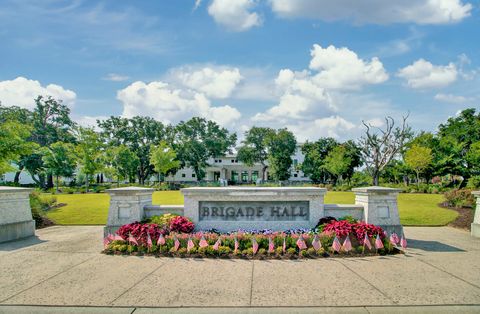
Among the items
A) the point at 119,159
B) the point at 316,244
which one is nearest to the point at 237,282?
the point at 316,244

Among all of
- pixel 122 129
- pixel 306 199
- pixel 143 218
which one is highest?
pixel 122 129

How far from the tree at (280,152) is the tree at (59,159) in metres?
33.7

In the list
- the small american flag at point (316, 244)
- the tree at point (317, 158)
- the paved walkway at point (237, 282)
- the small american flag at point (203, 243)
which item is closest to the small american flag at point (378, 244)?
the paved walkway at point (237, 282)

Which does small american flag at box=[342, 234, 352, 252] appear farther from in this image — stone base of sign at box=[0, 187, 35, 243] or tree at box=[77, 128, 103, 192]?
tree at box=[77, 128, 103, 192]

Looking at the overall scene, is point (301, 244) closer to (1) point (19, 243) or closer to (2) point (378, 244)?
(2) point (378, 244)

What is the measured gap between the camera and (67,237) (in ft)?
35.4

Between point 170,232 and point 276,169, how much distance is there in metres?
51.8

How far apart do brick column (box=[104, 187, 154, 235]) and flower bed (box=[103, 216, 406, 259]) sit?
2.53ft

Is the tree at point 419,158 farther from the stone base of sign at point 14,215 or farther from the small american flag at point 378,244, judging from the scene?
the stone base of sign at point 14,215

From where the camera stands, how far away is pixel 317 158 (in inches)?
2299

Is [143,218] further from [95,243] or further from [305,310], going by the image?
[305,310]

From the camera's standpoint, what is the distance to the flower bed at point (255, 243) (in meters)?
7.97

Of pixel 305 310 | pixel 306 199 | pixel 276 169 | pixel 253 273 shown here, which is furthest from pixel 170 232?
pixel 276 169

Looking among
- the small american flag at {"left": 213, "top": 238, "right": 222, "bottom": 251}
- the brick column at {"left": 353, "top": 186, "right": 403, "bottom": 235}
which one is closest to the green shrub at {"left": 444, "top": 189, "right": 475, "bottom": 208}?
the brick column at {"left": 353, "top": 186, "right": 403, "bottom": 235}
